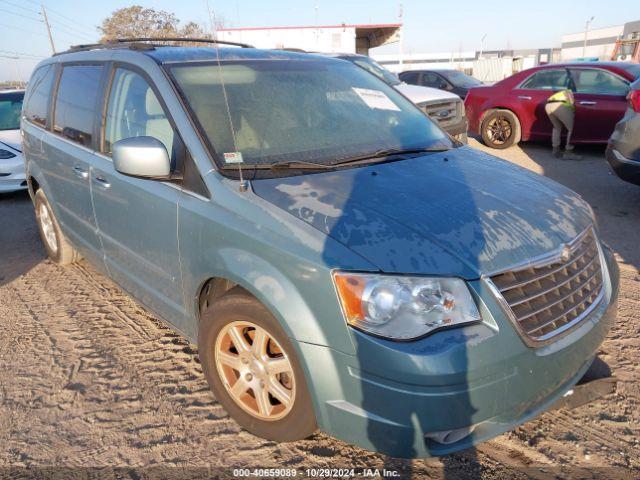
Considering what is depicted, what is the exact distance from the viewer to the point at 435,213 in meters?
2.21

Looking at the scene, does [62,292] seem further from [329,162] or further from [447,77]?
[447,77]

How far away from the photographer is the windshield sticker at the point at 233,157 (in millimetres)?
2508

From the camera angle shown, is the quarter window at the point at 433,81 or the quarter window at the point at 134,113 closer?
the quarter window at the point at 134,113

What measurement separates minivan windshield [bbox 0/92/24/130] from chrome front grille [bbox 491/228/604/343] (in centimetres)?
914

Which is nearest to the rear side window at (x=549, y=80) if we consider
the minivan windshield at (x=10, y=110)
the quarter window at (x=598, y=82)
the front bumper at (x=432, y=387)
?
the quarter window at (x=598, y=82)

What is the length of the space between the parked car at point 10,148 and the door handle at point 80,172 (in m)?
4.83

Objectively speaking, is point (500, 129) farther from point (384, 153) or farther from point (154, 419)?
point (154, 419)

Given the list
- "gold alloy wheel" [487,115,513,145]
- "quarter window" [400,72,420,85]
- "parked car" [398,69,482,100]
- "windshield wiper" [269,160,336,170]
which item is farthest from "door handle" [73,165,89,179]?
"quarter window" [400,72,420,85]

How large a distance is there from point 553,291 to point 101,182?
272cm

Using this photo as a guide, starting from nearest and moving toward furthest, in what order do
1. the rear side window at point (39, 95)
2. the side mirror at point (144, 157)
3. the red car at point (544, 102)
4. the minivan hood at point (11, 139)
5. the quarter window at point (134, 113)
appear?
the side mirror at point (144, 157) < the quarter window at point (134, 113) < the rear side window at point (39, 95) < the minivan hood at point (11, 139) < the red car at point (544, 102)

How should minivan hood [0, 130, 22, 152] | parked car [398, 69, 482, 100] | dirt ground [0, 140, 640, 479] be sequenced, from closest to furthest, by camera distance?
dirt ground [0, 140, 640, 479] → minivan hood [0, 130, 22, 152] → parked car [398, 69, 482, 100]

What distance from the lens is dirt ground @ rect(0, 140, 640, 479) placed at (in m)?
2.27

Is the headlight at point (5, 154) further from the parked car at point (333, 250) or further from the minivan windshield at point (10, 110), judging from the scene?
the parked car at point (333, 250)

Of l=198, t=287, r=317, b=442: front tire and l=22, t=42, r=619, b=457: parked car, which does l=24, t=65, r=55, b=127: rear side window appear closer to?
l=22, t=42, r=619, b=457: parked car
